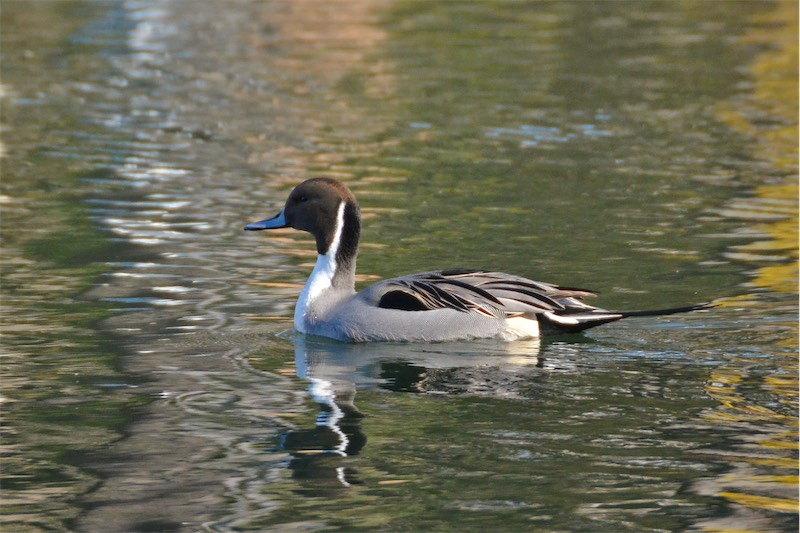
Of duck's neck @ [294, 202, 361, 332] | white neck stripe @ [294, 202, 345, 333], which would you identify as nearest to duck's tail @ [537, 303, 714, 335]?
duck's neck @ [294, 202, 361, 332]

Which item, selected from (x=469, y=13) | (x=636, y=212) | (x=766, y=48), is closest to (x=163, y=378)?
(x=636, y=212)

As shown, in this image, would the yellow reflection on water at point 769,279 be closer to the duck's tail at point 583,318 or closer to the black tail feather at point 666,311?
the black tail feather at point 666,311

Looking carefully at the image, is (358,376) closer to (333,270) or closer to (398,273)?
A: (333,270)

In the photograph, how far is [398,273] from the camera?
11391 mm

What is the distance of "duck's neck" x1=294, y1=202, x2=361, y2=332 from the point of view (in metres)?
9.85

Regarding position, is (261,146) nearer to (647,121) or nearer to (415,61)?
(647,121)

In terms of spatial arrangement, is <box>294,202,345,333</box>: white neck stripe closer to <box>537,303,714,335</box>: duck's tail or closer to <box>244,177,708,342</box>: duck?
<box>244,177,708,342</box>: duck

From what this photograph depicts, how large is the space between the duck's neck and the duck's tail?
1.41m

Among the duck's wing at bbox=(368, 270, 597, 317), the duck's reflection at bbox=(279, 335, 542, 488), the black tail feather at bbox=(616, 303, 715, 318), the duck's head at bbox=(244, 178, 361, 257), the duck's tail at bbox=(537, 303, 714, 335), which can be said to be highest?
the duck's head at bbox=(244, 178, 361, 257)

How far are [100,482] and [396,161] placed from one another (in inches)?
388

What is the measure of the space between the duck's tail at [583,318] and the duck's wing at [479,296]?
0.04 meters

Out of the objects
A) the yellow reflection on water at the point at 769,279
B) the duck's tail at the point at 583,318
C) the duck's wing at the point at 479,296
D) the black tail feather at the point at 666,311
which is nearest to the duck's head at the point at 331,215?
the duck's wing at the point at 479,296

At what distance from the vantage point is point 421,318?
31.1ft

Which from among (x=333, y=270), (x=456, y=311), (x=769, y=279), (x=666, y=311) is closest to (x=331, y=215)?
(x=333, y=270)
